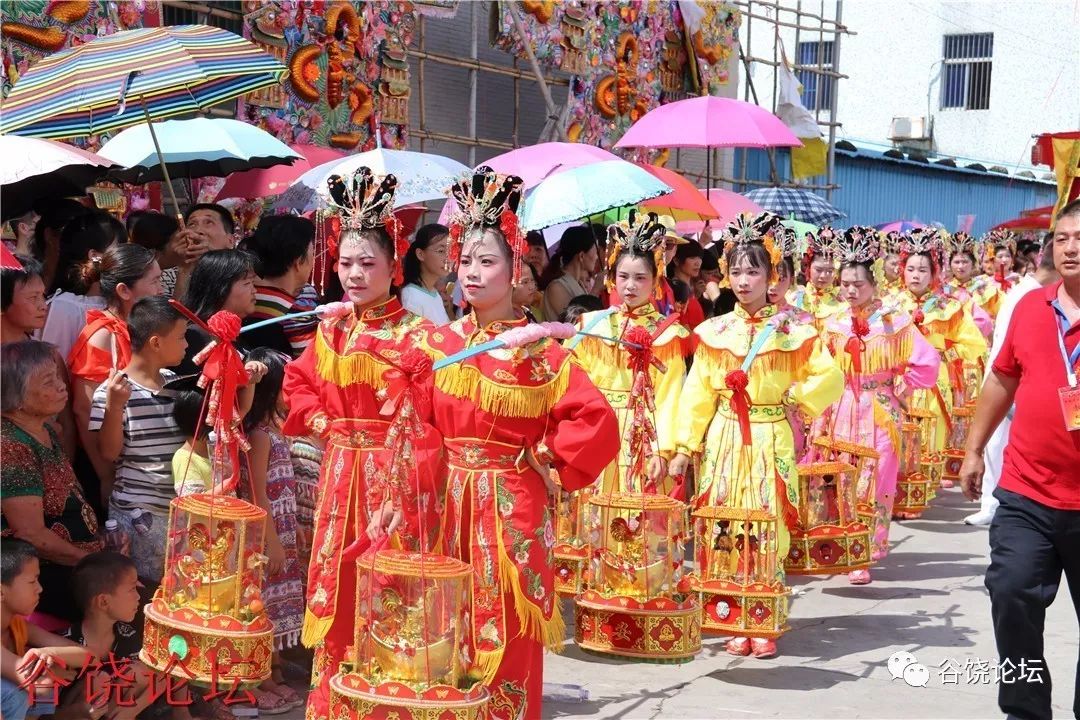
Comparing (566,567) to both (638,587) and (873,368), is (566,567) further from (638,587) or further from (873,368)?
(873,368)

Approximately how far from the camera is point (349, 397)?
4621 millimetres

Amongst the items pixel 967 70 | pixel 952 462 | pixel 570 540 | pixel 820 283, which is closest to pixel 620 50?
pixel 952 462

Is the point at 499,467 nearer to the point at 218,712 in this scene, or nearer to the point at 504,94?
the point at 218,712

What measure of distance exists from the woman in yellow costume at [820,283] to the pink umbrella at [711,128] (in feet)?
2.72

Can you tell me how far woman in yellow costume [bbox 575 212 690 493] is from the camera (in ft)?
21.2

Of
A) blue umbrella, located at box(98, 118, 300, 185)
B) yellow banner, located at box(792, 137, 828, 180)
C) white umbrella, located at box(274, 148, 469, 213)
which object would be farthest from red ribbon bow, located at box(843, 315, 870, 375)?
yellow banner, located at box(792, 137, 828, 180)

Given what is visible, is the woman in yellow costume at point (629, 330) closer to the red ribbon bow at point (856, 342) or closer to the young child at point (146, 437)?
the red ribbon bow at point (856, 342)

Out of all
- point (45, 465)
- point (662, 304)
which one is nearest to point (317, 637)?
point (45, 465)

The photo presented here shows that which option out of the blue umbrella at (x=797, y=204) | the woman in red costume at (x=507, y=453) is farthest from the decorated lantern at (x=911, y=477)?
the woman in red costume at (x=507, y=453)

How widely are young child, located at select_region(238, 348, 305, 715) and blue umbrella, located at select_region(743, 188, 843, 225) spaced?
8.70m

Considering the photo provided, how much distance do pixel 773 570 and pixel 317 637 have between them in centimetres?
225

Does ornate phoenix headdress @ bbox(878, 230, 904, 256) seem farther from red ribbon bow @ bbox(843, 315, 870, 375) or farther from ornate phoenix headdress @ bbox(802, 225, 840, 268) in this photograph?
red ribbon bow @ bbox(843, 315, 870, 375)

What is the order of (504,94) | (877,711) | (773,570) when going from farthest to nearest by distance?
(504,94)
(773,570)
(877,711)

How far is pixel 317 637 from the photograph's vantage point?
14.7 ft
